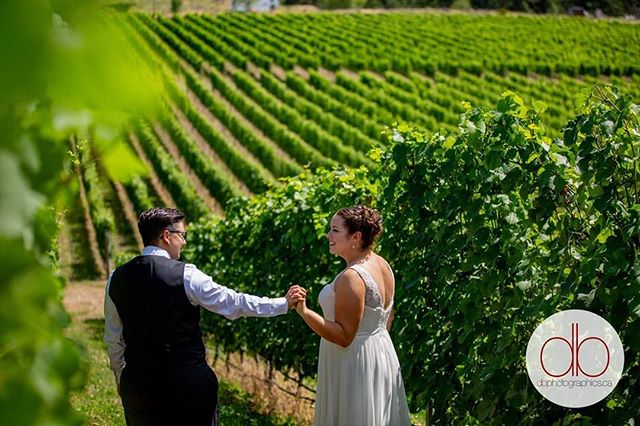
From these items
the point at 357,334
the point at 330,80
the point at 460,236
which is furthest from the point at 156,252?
the point at 330,80

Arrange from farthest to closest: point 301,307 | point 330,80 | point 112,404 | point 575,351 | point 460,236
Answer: point 330,80, point 112,404, point 460,236, point 301,307, point 575,351

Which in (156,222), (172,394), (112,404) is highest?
(156,222)

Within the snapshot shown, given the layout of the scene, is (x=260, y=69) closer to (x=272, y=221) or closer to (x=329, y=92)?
(x=329, y=92)

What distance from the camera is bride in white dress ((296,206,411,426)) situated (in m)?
4.03

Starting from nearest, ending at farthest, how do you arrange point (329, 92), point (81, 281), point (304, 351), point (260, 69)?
point (304, 351) → point (81, 281) → point (329, 92) → point (260, 69)

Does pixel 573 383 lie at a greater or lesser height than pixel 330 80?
greater

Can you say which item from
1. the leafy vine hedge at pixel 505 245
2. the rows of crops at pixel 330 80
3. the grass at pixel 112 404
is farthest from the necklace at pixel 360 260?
the rows of crops at pixel 330 80

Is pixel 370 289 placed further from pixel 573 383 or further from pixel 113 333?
pixel 113 333

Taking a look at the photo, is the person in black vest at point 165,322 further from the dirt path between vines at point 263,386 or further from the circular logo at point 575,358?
the dirt path between vines at point 263,386

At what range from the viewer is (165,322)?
3.76m

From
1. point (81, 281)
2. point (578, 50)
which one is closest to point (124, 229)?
point (81, 281)

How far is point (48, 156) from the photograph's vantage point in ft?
3.01

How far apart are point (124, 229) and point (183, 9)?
49.1 metres

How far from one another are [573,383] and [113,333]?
2092 mm
